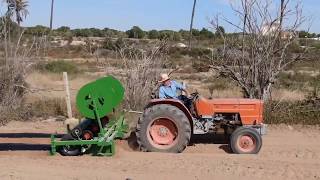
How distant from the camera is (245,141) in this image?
1077 cm

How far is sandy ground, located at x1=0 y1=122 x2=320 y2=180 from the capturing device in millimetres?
8658

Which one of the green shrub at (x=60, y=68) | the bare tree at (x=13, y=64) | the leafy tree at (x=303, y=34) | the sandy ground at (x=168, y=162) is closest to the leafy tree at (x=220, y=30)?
the leafy tree at (x=303, y=34)

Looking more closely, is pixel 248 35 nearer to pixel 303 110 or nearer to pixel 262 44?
A: pixel 262 44

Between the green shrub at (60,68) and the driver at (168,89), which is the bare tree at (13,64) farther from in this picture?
the green shrub at (60,68)

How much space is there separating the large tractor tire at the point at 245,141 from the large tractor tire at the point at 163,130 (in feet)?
2.72

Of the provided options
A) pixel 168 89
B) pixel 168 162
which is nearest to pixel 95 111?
pixel 168 89

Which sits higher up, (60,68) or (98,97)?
(98,97)

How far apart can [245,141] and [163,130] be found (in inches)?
59.1

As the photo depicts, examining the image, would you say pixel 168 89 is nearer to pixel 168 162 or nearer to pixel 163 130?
pixel 163 130

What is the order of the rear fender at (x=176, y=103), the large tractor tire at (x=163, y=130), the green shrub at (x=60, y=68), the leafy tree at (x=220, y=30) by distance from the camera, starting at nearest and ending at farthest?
the large tractor tire at (x=163, y=130)
the rear fender at (x=176, y=103)
the leafy tree at (x=220, y=30)
the green shrub at (x=60, y=68)

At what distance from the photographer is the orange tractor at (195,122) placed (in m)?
10.7

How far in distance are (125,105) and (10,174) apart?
22.7 ft

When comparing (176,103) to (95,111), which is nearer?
(95,111)

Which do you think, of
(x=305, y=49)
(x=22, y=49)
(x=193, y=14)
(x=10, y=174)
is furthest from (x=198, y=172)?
(x=193, y=14)
